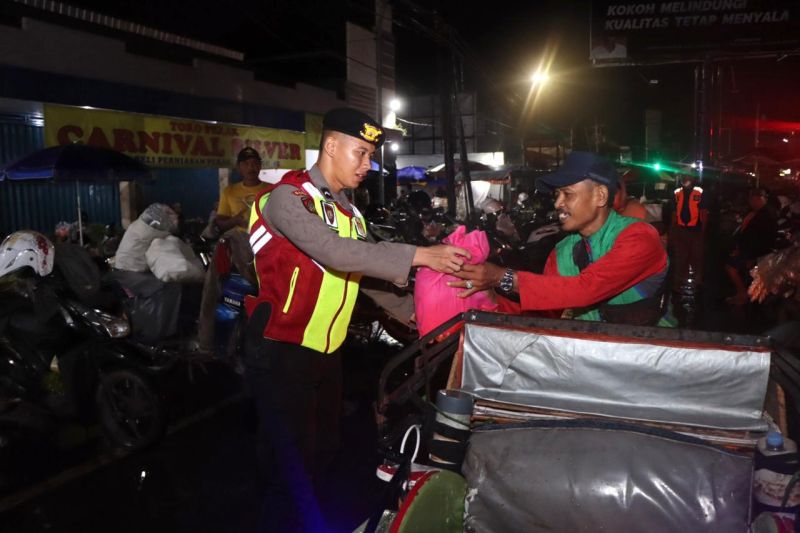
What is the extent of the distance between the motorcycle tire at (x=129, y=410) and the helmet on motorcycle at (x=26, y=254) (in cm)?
97

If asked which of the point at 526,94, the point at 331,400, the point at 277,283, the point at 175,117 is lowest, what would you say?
the point at 331,400

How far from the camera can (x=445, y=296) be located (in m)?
3.34

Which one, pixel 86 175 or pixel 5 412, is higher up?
pixel 86 175

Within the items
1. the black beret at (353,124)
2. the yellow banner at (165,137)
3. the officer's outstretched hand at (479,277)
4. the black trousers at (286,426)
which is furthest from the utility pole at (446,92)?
the black trousers at (286,426)

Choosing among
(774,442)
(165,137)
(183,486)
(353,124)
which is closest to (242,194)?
(183,486)

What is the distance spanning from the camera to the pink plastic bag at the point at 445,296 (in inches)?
131

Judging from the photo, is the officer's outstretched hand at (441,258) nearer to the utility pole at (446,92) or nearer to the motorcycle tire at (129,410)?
the motorcycle tire at (129,410)

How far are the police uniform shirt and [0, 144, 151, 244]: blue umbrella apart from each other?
7.05 m

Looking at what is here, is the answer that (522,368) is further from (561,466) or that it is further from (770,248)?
(770,248)

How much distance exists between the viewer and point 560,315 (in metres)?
3.85

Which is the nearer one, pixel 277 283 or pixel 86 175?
→ pixel 277 283

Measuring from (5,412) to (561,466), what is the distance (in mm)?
4118

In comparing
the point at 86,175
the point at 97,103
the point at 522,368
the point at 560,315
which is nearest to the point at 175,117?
the point at 97,103

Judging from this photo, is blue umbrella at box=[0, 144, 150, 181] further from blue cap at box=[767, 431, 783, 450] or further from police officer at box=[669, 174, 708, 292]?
police officer at box=[669, 174, 708, 292]
